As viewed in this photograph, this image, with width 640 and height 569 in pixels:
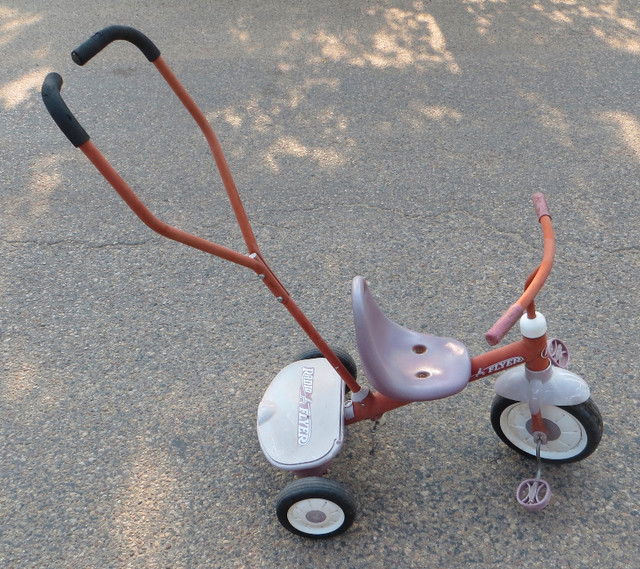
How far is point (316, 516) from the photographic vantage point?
2018mm

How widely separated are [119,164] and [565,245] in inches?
97.4

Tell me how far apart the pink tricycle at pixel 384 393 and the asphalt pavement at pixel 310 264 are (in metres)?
0.16

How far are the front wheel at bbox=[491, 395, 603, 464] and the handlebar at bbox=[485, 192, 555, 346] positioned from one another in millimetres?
447

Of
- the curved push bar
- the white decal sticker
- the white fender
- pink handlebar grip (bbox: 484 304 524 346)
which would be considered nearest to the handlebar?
pink handlebar grip (bbox: 484 304 524 346)

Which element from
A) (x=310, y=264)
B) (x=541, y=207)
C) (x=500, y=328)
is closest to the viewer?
(x=500, y=328)

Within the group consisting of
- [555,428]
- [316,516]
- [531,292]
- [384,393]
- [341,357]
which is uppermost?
[531,292]

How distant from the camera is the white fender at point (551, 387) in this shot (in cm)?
196

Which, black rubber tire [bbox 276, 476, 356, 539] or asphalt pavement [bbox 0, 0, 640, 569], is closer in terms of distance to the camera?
black rubber tire [bbox 276, 476, 356, 539]

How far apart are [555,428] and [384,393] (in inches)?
22.8

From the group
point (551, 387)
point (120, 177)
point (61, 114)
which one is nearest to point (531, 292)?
point (551, 387)

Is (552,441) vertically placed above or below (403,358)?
below

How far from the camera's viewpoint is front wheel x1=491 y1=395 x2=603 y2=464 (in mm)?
2008

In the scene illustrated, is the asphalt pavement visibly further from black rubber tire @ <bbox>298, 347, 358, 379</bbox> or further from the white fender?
the white fender

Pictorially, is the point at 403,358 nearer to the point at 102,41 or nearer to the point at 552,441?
the point at 552,441
